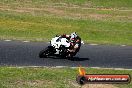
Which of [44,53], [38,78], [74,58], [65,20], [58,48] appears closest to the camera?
[38,78]

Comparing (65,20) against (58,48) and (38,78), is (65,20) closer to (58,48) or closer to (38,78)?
(58,48)

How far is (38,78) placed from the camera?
751 inches

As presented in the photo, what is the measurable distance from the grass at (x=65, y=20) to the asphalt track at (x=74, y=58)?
359 centimetres

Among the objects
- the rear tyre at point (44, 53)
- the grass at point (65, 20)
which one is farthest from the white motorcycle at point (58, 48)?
the grass at point (65, 20)

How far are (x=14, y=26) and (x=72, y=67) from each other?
18085mm

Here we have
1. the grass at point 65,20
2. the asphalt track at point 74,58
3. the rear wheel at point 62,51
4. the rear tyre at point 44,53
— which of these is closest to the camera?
the asphalt track at point 74,58

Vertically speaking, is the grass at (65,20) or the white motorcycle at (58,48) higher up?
the white motorcycle at (58,48)

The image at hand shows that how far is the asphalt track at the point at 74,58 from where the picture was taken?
23828 millimetres

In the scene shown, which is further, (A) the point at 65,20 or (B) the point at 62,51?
(A) the point at 65,20

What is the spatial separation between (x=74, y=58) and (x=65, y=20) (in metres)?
20.0

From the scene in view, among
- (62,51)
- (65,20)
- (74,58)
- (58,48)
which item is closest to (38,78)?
(58,48)

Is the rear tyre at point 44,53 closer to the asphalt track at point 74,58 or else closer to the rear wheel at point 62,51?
the asphalt track at point 74,58

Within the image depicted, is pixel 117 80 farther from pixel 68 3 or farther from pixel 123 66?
pixel 68 3

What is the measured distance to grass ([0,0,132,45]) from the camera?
37844 millimetres
